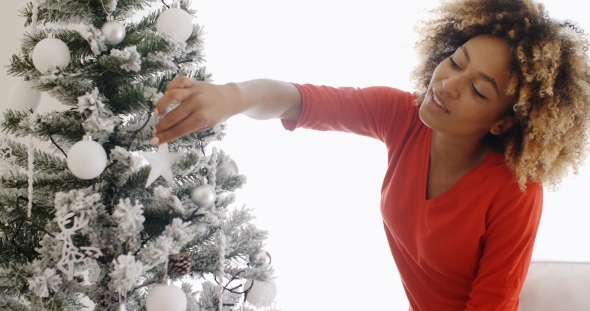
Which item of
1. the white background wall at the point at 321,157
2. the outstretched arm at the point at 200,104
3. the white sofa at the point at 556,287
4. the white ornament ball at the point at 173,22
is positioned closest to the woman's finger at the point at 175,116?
the outstretched arm at the point at 200,104

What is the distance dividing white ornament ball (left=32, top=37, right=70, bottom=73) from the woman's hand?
154 mm

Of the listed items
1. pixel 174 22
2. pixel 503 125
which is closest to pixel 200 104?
pixel 174 22

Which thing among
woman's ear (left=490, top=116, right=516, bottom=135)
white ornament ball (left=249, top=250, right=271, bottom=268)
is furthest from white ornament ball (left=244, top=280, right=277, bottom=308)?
woman's ear (left=490, top=116, right=516, bottom=135)

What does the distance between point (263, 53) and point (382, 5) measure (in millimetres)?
379

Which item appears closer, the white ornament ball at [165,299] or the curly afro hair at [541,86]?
the white ornament ball at [165,299]

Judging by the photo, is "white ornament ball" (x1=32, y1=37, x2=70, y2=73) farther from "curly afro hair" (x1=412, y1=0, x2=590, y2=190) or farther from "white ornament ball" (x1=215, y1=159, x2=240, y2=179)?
"curly afro hair" (x1=412, y1=0, x2=590, y2=190)

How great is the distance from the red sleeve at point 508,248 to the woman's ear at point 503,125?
0.12 meters

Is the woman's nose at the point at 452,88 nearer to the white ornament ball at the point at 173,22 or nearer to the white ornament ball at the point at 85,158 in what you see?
the white ornament ball at the point at 173,22

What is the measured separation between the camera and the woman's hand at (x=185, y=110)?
2.17 ft

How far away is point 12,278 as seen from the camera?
0.68 metres

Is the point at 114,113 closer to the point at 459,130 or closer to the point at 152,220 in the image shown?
the point at 152,220

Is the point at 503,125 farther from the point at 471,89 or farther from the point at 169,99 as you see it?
the point at 169,99

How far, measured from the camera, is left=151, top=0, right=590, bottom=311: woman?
85 centimetres

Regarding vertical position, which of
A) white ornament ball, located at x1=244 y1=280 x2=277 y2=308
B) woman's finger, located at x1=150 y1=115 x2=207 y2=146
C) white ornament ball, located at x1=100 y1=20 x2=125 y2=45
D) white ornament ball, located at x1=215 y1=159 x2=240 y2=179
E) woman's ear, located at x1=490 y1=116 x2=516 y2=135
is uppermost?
woman's ear, located at x1=490 y1=116 x2=516 y2=135
